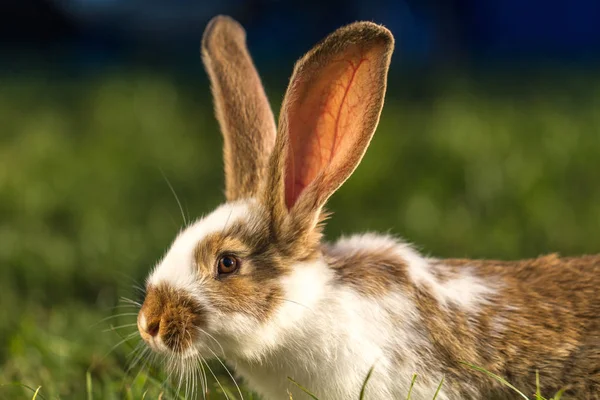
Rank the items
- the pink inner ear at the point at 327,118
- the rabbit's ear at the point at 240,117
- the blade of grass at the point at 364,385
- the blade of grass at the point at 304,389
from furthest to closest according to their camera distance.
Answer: the rabbit's ear at the point at 240,117, the pink inner ear at the point at 327,118, the blade of grass at the point at 304,389, the blade of grass at the point at 364,385

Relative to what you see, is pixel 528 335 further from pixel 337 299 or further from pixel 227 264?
pixel 227 264

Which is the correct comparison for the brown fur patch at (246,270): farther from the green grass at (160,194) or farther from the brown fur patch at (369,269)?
the green grass at (160,194)

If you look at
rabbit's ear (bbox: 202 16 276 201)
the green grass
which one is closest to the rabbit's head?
rabbit's ear (bbox: 202 16 276 201)

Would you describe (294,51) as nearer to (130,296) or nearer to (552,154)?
(552,154)

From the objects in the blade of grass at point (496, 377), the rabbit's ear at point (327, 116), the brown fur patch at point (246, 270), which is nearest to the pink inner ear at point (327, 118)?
the rabbit's ear at point (327, 116)

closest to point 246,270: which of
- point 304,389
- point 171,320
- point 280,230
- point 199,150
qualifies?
point 280,230

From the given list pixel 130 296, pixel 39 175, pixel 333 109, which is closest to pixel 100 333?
pixel 130 296
